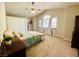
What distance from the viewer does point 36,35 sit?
180 centimetres

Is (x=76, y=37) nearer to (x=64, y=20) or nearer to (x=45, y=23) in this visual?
(x=64, y=20)

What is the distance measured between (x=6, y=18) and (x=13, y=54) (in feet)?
1.97

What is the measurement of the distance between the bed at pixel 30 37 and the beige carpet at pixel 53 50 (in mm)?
77

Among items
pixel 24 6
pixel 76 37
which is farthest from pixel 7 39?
pixel 76 37

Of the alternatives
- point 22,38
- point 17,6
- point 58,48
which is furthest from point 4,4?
point 58,48

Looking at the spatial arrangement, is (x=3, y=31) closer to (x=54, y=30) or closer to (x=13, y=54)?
(x=13, y=54)

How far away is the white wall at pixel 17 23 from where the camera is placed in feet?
5.55

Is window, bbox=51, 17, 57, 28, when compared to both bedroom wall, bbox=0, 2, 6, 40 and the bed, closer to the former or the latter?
→ the bed

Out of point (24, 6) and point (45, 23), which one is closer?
point (24, 6)

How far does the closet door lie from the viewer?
1692 millimetres

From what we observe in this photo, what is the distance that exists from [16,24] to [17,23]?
2 centimetres

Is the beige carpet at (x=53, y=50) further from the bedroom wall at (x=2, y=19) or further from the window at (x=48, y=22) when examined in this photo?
the bedroom wall at (x=2, y=19)

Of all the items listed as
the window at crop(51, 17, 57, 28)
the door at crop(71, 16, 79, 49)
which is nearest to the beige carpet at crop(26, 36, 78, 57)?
the door at crop(71, 16, 79, 49)

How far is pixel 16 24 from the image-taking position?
1.73 meters
